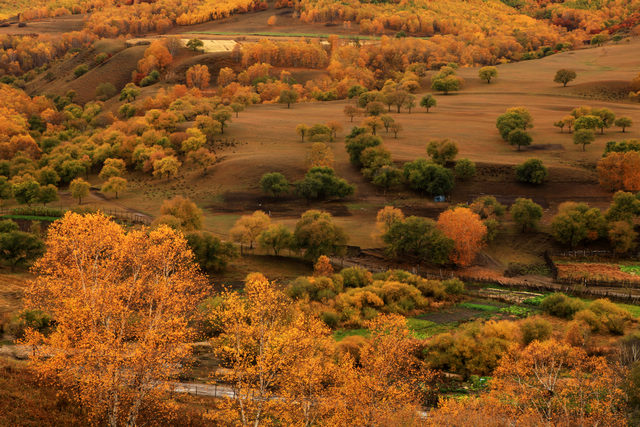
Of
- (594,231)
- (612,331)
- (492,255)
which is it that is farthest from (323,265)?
(594,231)

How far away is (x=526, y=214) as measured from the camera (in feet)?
321

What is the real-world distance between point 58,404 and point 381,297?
1782 inches

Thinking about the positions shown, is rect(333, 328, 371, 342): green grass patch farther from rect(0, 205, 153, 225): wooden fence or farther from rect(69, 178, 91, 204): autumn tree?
rect(69, 178, 91, 204): autumn tree

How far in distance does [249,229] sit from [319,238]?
13980 millimetres

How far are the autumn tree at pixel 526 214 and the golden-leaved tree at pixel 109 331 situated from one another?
232 ft

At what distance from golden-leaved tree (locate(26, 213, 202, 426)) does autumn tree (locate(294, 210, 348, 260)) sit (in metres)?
43.9

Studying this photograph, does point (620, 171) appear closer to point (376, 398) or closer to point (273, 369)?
point (376, 398)

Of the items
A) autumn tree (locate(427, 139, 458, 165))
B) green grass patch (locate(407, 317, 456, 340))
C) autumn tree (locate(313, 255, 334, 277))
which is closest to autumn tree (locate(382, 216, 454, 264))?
autumn tree (locate(313, 255, 334, 277))

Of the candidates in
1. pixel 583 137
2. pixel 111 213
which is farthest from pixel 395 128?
pixel 111 213

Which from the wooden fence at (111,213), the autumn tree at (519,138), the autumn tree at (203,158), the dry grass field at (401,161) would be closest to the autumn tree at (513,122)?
the dry grass field at (401,161)

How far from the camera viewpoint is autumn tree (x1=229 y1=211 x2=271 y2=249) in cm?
9481

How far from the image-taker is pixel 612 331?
6369cm

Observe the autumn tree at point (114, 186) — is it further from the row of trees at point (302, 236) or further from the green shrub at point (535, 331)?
the green shrub at point (535, 331)

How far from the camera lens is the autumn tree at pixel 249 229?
94.8 m
